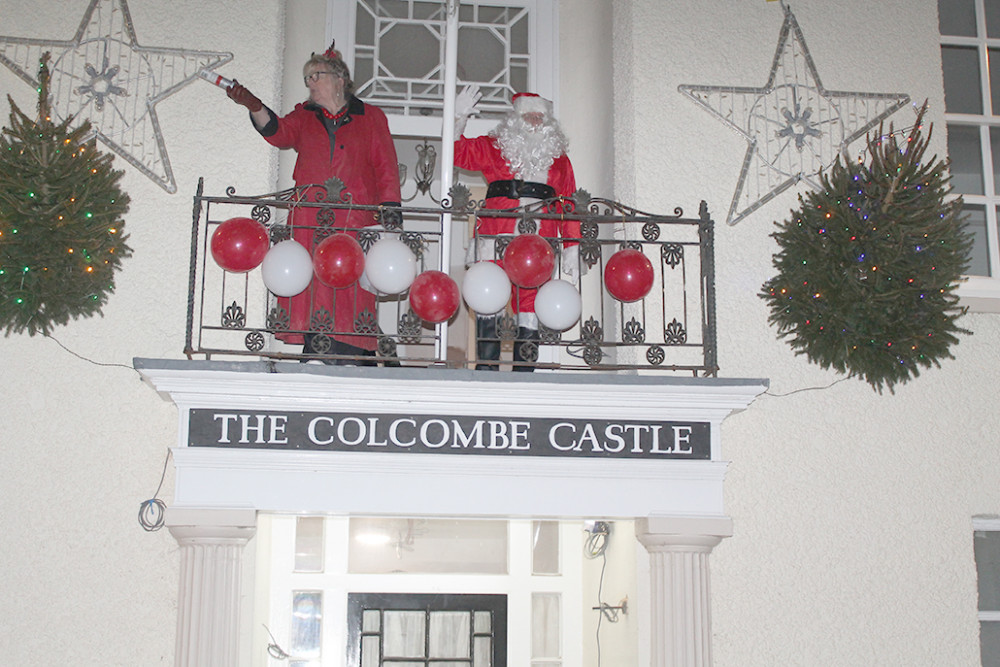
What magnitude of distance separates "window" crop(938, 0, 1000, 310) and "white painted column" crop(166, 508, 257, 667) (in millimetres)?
4579

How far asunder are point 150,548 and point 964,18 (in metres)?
6.05

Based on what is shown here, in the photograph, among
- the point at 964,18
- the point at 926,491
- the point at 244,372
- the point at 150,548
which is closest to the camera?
the point at 244,372

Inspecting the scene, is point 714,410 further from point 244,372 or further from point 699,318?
point 244,372

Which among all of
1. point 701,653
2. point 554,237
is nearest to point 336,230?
point 554,237

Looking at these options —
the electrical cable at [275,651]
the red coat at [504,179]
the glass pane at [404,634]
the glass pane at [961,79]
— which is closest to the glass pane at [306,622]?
the electrical cable at [275,651]

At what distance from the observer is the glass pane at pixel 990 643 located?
225 inches

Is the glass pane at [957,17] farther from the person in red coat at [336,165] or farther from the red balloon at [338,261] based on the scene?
the red balloon at [338,261]

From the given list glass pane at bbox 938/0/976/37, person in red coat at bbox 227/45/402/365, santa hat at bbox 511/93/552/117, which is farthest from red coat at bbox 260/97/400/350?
glass pane at bbox 938/0/976/37

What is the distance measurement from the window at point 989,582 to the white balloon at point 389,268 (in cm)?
355

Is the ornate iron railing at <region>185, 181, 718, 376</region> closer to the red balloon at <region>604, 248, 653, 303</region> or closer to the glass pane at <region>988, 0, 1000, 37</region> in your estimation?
the red balloon at <region>604, 248, 653, 303</region>

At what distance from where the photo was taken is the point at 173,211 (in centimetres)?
558

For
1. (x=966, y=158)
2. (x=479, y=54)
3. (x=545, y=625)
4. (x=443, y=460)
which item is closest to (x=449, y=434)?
(x=443, y=460)

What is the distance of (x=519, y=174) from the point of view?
579 cm

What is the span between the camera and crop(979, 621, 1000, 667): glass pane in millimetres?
5711
